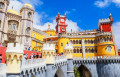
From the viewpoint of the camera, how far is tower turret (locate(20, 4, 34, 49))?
34728 millimetres

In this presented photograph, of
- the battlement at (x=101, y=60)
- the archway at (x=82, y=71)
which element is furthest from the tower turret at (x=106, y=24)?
the archway at (x=82, y=71)

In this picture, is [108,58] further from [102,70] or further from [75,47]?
[75,47]

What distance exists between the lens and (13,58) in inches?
443

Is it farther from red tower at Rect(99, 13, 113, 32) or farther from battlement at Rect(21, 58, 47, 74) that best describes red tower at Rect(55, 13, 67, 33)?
battlement at Rect(21, 58, 47, 74)

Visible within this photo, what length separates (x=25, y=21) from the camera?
3575 centimetres

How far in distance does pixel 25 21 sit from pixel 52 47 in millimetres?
21253

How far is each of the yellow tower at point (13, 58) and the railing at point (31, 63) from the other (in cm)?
101

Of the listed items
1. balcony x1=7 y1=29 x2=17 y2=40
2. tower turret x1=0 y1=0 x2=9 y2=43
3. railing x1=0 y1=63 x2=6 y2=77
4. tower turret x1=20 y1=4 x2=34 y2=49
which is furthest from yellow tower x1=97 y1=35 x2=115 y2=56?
railing x1=0 y1=63 x2=6 y2=77

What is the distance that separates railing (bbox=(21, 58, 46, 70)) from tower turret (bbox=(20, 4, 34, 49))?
1918cm

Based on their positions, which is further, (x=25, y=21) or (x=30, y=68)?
(x=25, y=21)

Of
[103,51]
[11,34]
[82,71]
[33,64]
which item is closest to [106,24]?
[103,51]

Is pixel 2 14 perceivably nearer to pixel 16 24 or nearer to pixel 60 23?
pixel 16 24

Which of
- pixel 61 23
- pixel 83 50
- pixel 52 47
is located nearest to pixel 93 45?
pixel 83 50

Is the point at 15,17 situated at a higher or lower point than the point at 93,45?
higher
